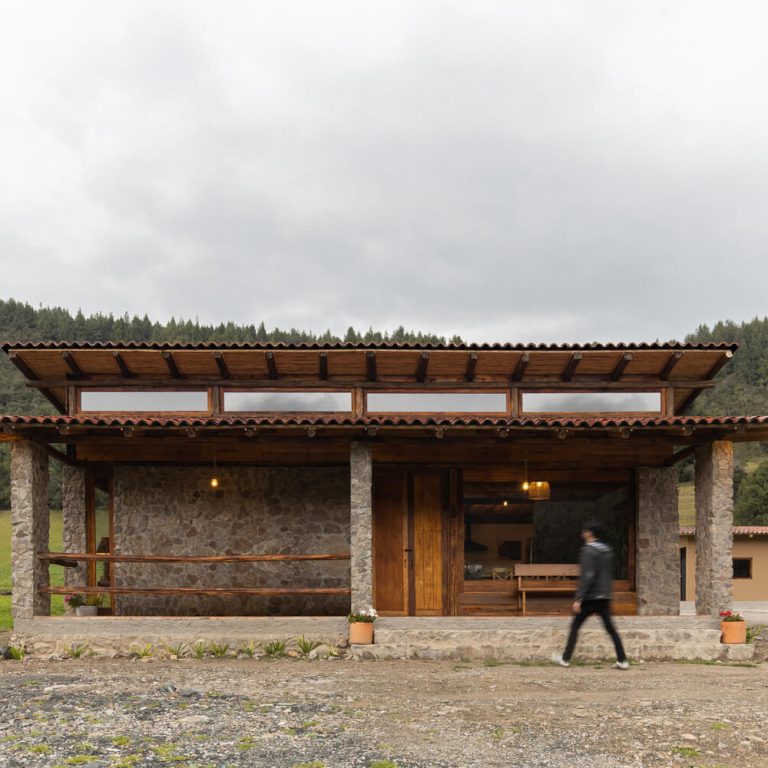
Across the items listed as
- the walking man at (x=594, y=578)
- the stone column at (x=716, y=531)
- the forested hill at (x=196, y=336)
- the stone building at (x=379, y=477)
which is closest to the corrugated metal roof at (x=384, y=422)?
the stone column at (x=716, y=531)

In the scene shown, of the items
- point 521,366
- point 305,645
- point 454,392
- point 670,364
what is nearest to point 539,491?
point 521,366

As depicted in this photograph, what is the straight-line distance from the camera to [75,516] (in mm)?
13789

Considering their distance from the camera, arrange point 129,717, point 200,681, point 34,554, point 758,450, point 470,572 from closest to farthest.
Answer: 1. point 129,717
2. point 200,681
3. point 34,554
4. point 470,572
5. point 758,450

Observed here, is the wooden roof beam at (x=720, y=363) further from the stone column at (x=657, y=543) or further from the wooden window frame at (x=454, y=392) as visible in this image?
the wooden window frame at (x=454, y=392)

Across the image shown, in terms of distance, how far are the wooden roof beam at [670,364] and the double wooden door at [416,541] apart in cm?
440

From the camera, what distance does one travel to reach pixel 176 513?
43.2 ft

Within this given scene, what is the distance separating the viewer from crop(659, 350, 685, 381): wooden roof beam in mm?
13234

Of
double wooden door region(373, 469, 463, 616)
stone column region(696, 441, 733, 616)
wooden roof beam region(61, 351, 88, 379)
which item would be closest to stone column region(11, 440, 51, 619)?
wooden roof beam region(61, 351, 88, 379)

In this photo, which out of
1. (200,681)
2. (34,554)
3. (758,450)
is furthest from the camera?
(758,450)

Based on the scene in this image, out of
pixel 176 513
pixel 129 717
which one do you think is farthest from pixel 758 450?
pixel 129 717

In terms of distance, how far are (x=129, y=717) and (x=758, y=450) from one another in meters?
53.7

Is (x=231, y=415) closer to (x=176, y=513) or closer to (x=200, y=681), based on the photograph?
(x=176, y=513)

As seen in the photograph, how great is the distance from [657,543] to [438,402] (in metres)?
4.67

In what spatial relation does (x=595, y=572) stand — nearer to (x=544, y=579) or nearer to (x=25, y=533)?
(x=544, y=579)
